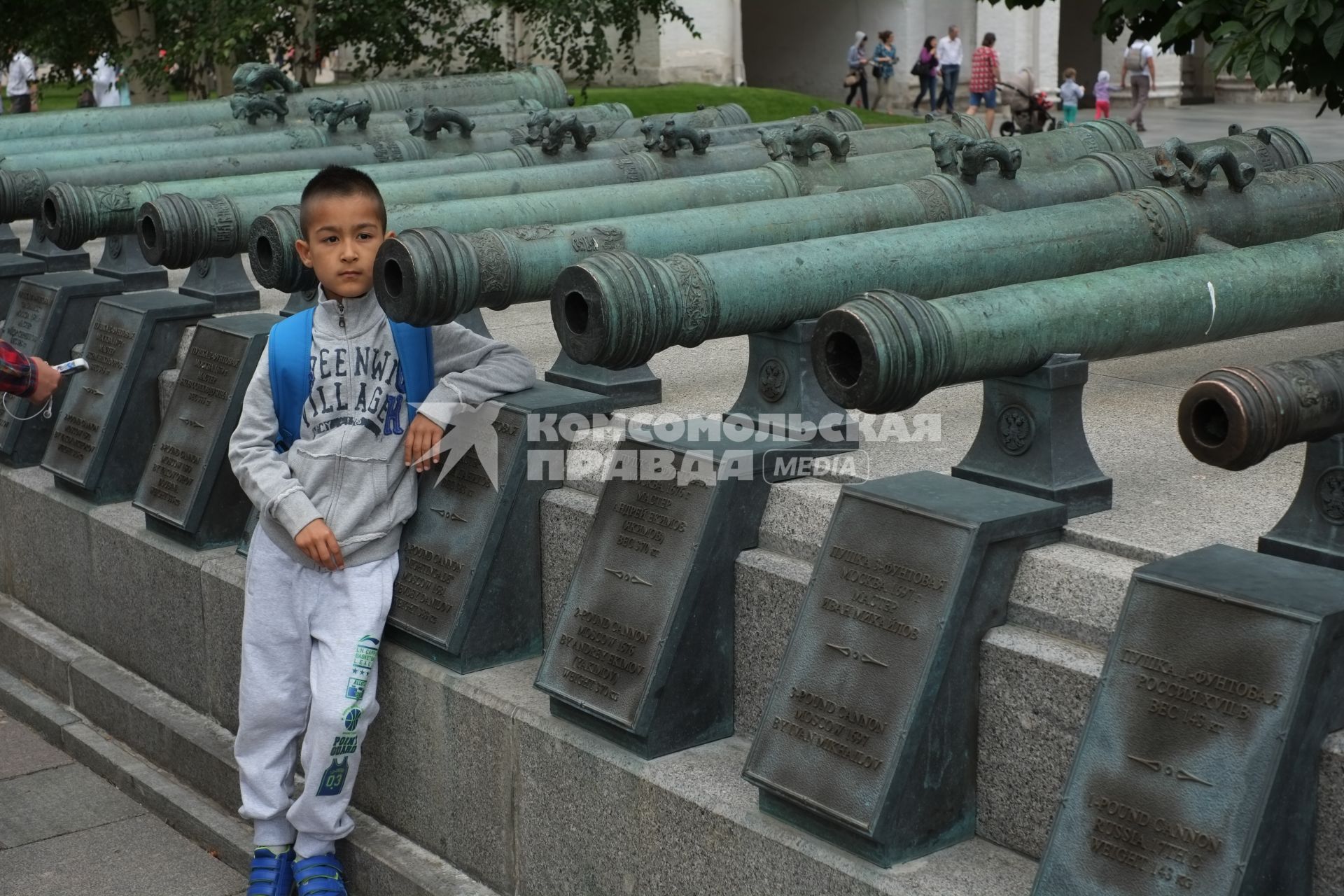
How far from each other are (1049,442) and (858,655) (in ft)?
1.96

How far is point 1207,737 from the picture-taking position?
102 inches

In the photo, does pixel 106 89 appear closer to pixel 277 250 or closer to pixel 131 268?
pixel 131 268

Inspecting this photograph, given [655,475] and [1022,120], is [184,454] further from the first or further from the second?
[1022,120]

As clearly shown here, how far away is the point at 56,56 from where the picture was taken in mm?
15102

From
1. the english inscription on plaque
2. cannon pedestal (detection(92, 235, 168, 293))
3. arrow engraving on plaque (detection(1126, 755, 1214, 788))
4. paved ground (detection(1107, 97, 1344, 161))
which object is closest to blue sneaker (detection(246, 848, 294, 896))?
the english inscription on plaque

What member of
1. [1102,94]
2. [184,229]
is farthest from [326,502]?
[1102,94]

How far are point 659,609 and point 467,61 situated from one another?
35.3 feet

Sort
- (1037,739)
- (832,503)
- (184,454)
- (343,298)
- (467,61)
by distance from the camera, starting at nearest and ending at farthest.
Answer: (1037,739)
(832,503)
(343,298)
(184,454)
(467,61)

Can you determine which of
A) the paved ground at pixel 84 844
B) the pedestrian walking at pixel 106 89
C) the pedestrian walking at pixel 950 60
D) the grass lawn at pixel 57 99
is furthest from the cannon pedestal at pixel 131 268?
the grass lawn at pixel 57 99

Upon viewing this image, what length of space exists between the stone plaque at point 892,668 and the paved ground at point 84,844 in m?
1.73

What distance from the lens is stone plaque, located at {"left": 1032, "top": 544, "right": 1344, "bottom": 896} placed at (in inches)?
98.8

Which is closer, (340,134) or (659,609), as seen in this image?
(659,609)

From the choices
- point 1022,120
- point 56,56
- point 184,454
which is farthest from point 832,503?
point 1022,120

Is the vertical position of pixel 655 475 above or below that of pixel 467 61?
below
